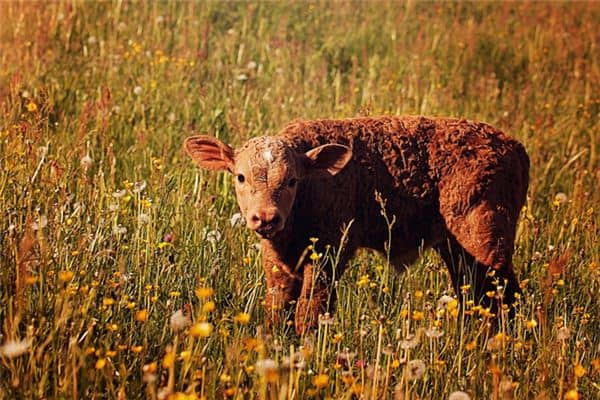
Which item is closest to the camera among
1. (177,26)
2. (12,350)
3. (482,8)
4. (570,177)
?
(12,350)

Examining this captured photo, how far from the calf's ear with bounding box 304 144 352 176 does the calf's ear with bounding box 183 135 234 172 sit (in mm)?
426

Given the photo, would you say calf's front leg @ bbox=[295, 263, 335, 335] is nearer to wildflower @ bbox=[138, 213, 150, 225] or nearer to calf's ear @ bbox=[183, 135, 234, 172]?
calf's ear @ bbox=[183, 135, 234, 172]

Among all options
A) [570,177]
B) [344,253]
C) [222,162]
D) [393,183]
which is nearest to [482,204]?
[393,183]

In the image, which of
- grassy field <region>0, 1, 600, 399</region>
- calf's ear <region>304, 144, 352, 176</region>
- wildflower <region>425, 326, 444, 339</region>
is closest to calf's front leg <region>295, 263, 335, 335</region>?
grassy field <region>0, 1, 600, 399</region>

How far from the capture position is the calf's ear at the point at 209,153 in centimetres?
531

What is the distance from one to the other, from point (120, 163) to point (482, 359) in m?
3.64

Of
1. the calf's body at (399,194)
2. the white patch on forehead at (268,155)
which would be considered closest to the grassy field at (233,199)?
the calf's body at (399,194)

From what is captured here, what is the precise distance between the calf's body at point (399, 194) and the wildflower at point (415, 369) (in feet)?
4.27

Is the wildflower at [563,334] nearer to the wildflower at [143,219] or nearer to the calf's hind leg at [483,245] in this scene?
the calf's hind leg at [483,245]

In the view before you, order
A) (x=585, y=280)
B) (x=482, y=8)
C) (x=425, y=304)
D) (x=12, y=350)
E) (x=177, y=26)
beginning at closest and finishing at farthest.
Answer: (x=12, y=350), (x=425, y=304), (x=585, y=280), (x=177, y=26), (x=482, y=8)

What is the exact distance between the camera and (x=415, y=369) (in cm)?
A: 393

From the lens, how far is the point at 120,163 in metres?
7.04

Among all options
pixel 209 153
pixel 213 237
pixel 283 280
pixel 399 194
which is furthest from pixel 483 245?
pixel 209 153

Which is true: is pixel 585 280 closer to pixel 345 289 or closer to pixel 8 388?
pixel 345 289
